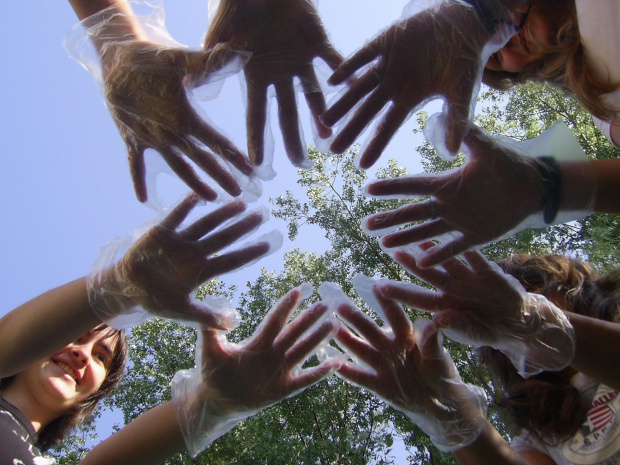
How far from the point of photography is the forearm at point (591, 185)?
1.85m

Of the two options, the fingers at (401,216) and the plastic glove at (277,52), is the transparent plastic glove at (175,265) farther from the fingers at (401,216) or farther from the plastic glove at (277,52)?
the fingers at (401,216)

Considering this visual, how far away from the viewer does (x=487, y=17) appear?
5.64 feet

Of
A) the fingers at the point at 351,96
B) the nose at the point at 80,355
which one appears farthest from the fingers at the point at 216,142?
the nose at the point at 80,355

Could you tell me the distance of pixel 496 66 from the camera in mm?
2480

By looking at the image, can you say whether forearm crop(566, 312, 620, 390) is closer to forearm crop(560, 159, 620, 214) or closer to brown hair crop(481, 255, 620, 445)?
brown hair crop(481, 255, 620, 445)

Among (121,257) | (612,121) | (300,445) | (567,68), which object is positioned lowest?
(300,445)

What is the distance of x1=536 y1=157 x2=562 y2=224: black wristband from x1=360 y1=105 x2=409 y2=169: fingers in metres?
0.68

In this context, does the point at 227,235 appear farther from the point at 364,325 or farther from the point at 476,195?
the point at 476,195

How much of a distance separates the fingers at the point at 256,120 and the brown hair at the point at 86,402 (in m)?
1.57

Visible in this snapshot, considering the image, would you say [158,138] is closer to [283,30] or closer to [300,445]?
[283,30]

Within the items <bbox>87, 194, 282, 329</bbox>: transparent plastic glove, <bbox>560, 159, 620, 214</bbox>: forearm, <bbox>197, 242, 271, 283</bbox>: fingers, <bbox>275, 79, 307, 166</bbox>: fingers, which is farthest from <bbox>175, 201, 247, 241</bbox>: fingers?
<bbox>560, 159, 620, 214</bbox>: forearm

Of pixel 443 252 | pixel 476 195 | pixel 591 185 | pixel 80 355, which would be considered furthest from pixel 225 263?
pixel 591 185

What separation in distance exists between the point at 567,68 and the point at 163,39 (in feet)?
6.90

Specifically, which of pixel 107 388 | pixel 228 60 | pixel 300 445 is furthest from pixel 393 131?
pixel 300 445
